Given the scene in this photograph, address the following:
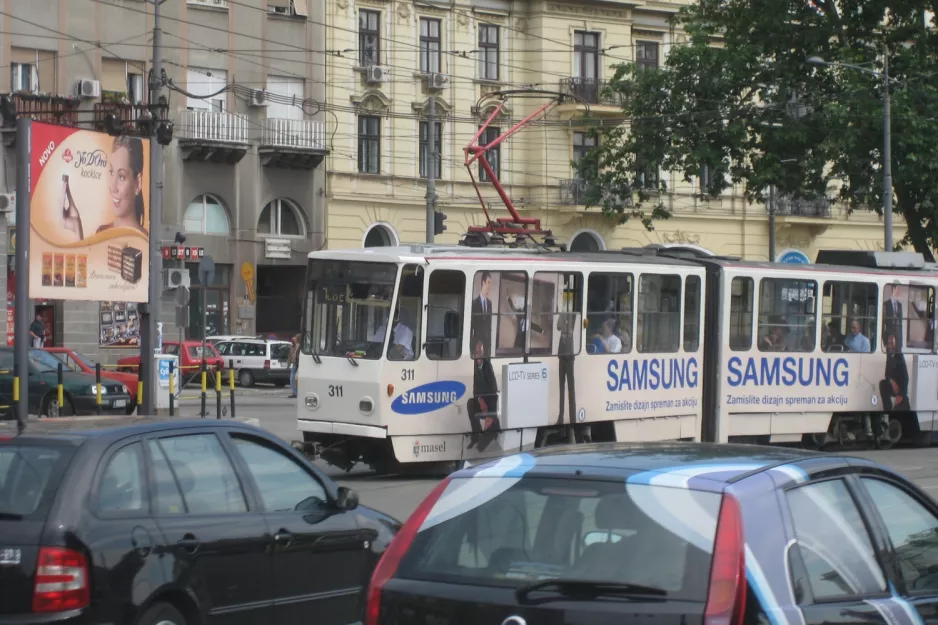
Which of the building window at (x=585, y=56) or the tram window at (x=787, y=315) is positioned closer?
the tram window at (x=787, y=315)

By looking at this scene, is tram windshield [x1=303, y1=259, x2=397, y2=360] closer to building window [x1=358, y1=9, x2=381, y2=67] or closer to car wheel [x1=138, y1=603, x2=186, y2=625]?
car wheel [x1=138, y1=603, x2=186, y2=625]

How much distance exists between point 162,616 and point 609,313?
14.7m

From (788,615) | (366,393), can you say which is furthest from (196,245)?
(788,615)

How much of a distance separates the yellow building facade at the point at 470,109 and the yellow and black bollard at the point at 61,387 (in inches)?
786

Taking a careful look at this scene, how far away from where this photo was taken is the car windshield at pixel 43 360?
93.9 feet

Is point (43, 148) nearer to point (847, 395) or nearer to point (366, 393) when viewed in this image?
point (366, 393)

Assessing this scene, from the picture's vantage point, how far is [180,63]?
44.6 m

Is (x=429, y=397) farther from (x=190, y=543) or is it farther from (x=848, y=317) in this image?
(x=190, y=543)

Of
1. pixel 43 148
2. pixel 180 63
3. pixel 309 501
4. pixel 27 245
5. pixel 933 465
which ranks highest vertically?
pixel 180 63

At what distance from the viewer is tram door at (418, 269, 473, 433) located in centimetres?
1884

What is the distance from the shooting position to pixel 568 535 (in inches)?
192

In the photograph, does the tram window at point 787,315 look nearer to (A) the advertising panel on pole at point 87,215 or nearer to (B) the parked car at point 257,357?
(A) the advertising panel on pole at point 87,215

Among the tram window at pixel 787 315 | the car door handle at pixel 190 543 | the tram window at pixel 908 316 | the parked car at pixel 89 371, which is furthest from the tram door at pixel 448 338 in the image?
the parked car at pixel 89 371

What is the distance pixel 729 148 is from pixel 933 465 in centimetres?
1455
